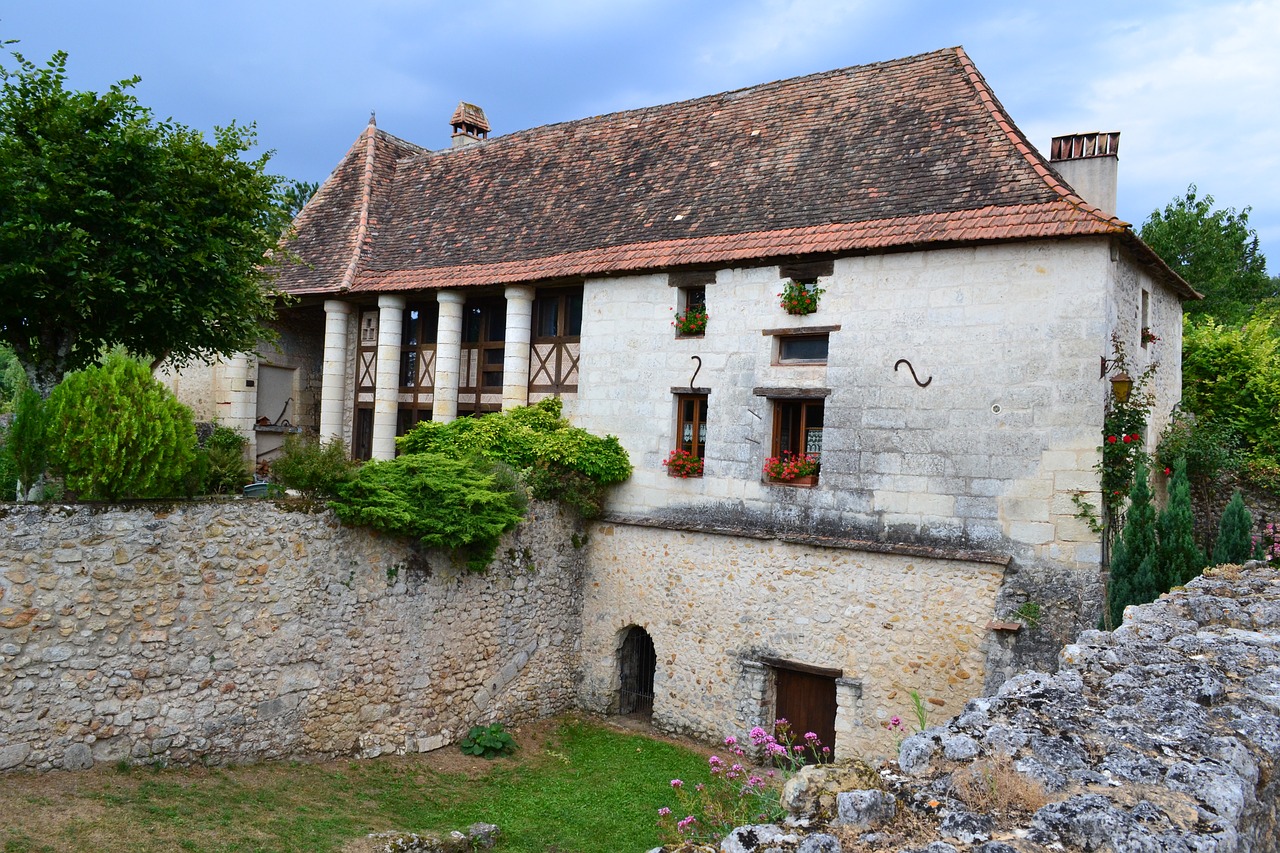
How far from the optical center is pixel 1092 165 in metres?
11.5

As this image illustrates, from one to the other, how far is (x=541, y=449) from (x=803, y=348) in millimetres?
3776

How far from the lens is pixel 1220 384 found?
13.9 m

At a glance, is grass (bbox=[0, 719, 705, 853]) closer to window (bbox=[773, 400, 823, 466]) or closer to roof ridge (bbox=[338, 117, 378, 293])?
window (bbox=[773, 400, 823, 466])

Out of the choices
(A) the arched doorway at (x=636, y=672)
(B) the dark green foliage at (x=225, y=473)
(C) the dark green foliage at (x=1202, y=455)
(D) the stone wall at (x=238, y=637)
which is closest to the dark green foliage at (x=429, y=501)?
(D) the stone wall at (x=238, y=637)

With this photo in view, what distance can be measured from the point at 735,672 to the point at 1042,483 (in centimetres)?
454

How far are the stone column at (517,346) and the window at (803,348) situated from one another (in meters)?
4.19

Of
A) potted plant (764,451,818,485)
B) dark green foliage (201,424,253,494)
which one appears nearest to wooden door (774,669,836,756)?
potted plant (764,451,818,485)

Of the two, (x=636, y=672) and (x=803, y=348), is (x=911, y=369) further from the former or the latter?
(x=636, y=672)

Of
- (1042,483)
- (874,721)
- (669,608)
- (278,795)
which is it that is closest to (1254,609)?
(1042,483)

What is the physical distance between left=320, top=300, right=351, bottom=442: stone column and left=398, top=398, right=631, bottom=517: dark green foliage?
3021mm

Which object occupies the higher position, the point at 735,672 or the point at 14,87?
the point at 14,87

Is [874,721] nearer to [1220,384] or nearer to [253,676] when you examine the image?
[253,676]

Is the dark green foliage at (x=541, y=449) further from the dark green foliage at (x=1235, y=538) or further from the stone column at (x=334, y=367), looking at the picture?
the dark green foliage at (x=1235, y=538)

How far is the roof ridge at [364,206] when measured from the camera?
15266 mm
